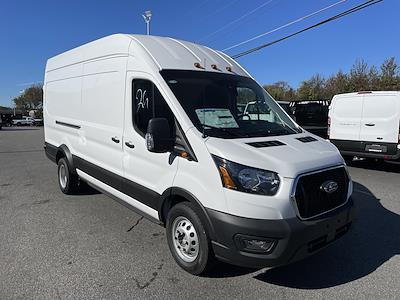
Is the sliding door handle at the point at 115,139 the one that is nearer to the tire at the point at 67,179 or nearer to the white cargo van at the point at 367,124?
the tire at the point at 67,179

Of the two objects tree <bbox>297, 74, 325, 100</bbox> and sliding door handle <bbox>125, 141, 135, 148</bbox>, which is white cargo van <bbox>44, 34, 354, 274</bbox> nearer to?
sliding door handle <bbox>125, 141, 135, 148</bbox>

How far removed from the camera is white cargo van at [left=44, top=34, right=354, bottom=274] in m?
3.44

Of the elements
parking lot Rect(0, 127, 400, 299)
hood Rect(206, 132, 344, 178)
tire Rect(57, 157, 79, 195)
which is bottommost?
parking lot Rect(0, 127, 400, 299)

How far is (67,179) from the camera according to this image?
715 centimetres

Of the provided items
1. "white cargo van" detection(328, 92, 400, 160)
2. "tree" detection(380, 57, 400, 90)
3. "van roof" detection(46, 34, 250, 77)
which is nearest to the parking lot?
"van roof" detection(46, 34, 250, 77)

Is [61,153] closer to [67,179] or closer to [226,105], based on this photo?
[67,179]

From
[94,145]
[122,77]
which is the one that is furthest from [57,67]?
[122,77]

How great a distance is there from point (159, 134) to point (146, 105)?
2.96 ft

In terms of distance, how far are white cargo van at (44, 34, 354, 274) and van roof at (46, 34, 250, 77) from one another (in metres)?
0.02

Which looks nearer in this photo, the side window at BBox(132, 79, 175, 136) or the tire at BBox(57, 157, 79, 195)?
the side window at BBox(132, 79, 175, 136)

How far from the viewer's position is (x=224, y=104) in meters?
4.57

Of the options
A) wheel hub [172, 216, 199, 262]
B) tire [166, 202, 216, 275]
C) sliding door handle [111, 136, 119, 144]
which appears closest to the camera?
tire [166, 202, 216, 275]

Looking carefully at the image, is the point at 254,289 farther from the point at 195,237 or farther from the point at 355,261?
the point at 355,261

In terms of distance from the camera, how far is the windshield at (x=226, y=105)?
413 cm
